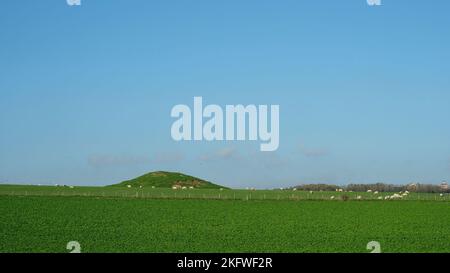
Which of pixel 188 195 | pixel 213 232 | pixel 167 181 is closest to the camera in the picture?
pixel 213 232

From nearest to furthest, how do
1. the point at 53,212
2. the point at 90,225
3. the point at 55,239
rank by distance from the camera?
1. the point at 55,239
2. the point at 90,225
3. the point at 53,212

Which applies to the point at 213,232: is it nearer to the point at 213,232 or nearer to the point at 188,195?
the point at 213,232

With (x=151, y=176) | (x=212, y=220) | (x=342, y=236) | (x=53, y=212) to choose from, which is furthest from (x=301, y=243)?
(x=151, y=176)

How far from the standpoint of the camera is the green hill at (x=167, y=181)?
603 ft

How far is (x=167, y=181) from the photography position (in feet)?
616

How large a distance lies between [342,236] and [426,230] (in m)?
8.94

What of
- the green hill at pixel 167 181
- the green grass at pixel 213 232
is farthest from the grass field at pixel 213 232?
the green hill at pixel 167 181

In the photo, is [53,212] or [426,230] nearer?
[426,230]

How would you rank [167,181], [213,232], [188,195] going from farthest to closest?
[167,181] < [188,195] < [213,232]

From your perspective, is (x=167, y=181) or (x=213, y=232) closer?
(x=213, y=232)

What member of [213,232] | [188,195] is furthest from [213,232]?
[188,195]

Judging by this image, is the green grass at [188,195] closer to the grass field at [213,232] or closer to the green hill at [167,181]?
the grass field at [213,232]

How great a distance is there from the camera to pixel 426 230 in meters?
41.1
